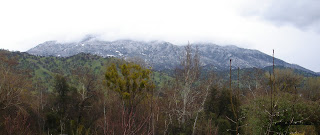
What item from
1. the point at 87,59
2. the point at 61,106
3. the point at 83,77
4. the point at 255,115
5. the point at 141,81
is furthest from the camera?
the point at 87,59

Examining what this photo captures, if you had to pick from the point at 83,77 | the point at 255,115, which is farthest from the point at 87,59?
the point at 255,115

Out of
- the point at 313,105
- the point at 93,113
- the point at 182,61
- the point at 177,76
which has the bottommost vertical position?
the point at 93,113

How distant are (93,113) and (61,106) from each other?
436 centimetres

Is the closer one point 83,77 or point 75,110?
point 75,110

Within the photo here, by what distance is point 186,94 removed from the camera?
59.8 feet

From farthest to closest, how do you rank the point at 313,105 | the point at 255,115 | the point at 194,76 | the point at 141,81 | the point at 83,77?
the point at 83,77 < the point at 141,81 < the point at 194,76 < the point at 255,115 < the point at 313,105

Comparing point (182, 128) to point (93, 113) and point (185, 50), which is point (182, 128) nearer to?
point (185, 50)

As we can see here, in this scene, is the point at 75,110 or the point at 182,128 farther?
the point at 75,110

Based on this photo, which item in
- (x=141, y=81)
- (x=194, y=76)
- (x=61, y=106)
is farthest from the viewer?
(x=61, y=106)

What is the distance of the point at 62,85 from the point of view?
27.5 metres

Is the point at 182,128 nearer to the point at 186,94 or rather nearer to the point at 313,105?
the point at 186,94

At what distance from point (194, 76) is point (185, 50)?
267cm

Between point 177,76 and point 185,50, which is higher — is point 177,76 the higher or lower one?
the lower one

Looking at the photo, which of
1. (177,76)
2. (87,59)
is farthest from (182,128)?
(87,59)
